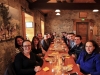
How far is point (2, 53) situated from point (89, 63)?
1774 millimetres

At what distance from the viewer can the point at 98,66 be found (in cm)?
188

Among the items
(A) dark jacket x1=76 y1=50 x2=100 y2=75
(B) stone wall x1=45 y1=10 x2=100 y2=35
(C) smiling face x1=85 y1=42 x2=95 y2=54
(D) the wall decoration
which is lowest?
(A) dark jacket x1=76 y1=50 x2=100 y2=75

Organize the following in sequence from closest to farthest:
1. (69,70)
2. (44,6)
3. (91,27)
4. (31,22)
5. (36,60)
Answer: (69,70), (36,60), (44,6), (31,22), (91,27)

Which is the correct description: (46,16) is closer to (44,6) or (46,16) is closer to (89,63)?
(44,6)

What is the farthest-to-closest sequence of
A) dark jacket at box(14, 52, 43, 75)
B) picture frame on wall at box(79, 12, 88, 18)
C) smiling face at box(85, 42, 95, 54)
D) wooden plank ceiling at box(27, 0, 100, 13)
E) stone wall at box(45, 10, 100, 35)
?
stone wall at box(45, 10, 100, 35) → picture frame on wall at box(79, 12, 88, 18) → wooden plank ceiling at box(27, 0, 100, 13) → smiling face at box(85, 42, 95, 54) → dark jacket at box(14, 52, 43, 75)

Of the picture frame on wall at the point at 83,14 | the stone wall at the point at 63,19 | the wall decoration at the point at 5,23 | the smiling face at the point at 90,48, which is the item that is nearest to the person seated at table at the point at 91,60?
the smiling face at the point at 90,48

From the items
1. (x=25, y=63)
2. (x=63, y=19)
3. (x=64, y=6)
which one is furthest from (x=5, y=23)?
(x=63, y=19)

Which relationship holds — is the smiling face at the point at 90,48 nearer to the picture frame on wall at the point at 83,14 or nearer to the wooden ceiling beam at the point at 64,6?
the wooden ceiling beam at the point at 64,6

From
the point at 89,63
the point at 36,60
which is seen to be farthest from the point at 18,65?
the point at 89,63

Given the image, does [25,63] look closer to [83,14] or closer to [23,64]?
[23,64]

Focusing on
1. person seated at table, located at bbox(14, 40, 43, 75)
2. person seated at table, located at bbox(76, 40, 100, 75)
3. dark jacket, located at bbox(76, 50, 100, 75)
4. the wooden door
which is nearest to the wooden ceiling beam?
person seated at table, located at bbox(14, 40, 43, 75)

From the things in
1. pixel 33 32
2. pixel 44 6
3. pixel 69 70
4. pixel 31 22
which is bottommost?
pixel 69 70

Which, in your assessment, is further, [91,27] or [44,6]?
[91,27]

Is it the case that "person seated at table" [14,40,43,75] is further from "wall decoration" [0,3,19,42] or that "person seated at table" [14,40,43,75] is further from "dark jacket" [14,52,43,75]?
"wall decoration" [0,3,19,42]
